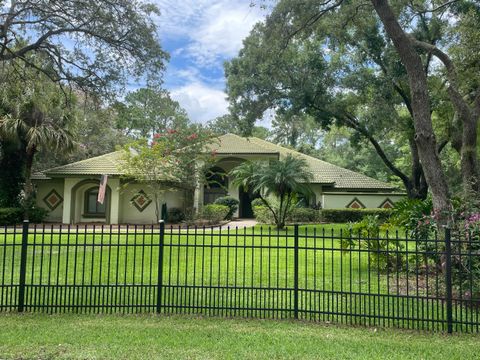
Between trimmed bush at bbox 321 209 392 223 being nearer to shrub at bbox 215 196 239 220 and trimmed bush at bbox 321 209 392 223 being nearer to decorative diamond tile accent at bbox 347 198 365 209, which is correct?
decorative diamond tile accent at bbox 347 198 365 209

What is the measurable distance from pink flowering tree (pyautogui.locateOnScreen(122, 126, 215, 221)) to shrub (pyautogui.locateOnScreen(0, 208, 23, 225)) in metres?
5.99

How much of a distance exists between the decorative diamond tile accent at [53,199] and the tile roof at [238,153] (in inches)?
58.5

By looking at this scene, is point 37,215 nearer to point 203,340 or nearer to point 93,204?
point 93,204

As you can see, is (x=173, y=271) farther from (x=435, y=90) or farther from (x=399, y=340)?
(x=435, y=90)

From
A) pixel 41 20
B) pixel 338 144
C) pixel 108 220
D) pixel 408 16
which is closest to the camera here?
pixel 41 20

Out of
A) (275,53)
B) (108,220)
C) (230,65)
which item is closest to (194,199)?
(108,220)

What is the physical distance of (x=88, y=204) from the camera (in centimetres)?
2483

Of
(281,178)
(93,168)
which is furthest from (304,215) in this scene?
(93,168)

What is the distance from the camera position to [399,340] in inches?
215

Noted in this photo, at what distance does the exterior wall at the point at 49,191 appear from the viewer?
2489 centimetres

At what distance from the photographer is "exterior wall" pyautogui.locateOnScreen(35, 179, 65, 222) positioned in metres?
24.9

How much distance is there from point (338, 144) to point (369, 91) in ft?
119

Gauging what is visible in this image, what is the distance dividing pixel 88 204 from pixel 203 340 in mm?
21539

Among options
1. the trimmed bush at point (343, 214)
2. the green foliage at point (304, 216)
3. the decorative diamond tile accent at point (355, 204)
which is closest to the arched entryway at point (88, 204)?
the green foliage at point (304, 216)
